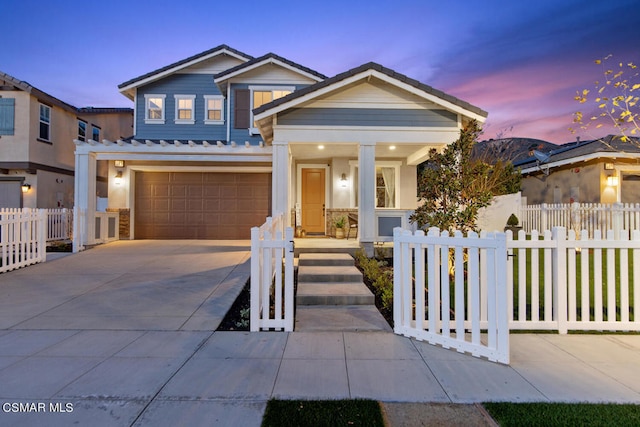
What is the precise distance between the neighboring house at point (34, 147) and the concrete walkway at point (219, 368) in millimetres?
11033

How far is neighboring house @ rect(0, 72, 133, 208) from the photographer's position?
42.0ft

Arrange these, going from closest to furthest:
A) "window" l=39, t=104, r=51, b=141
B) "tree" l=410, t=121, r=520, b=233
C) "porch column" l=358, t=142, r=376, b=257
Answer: "tree" l=410, t=121, r=520, b=233 < "porch column" l=358, t=142, r=376, b=257 < "window" l=39, t=104, r=51, b=141

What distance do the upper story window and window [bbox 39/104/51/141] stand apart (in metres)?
4.62

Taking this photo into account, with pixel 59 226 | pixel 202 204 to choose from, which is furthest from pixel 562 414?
pixel 59 226

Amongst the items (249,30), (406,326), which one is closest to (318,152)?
(406,326)

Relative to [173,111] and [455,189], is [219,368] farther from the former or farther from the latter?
[173,111]

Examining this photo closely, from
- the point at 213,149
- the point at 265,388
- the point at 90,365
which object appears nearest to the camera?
the point at 265,388

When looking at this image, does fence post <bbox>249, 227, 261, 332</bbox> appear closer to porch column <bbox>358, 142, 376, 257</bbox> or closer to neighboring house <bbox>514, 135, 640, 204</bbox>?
porch column <bbox>358, 142, 376, 257</bbox>

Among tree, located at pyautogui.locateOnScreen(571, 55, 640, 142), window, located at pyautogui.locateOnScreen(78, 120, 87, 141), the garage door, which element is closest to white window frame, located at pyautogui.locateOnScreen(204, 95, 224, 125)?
the garage door

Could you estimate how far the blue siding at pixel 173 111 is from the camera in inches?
504

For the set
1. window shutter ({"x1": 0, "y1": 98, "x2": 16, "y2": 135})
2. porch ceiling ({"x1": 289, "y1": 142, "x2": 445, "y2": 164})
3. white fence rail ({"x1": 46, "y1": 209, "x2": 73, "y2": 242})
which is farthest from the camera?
window shutter ({"x1": 0, "y1": 98, "x2": 16, "y2": 135})

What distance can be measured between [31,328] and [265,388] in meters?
3.31

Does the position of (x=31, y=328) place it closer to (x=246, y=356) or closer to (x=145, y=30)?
(x=246, y=356)

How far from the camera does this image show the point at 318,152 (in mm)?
10422
